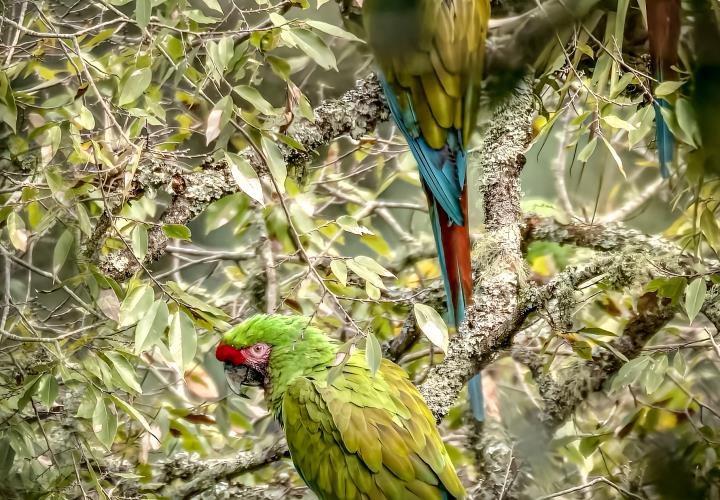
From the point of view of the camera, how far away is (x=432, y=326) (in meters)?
0.99

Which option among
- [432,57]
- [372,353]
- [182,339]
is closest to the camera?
[432,57]

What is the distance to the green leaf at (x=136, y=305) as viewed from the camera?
0.97 metres

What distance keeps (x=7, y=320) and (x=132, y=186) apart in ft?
1.07

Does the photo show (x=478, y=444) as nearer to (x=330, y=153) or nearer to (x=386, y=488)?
(x=386, y=488)

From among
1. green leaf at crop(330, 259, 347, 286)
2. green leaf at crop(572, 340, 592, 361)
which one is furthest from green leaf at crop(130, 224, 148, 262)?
green leaf at crop(572, 340, 592, 361)

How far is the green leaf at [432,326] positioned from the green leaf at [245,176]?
0.24m

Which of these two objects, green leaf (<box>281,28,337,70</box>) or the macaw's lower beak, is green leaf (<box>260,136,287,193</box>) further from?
the macaw's lower beak

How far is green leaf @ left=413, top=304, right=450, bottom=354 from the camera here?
0.98 meters

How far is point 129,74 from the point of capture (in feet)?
3.71

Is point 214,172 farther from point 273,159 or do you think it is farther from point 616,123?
point 616,123

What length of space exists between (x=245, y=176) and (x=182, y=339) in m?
0.22

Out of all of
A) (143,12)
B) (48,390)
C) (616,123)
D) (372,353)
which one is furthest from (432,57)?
(48,390)

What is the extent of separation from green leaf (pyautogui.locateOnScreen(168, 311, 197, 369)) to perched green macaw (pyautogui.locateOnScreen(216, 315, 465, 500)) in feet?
0.65

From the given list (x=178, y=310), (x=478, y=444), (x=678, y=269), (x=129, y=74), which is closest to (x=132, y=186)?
(x=129, y=74)
